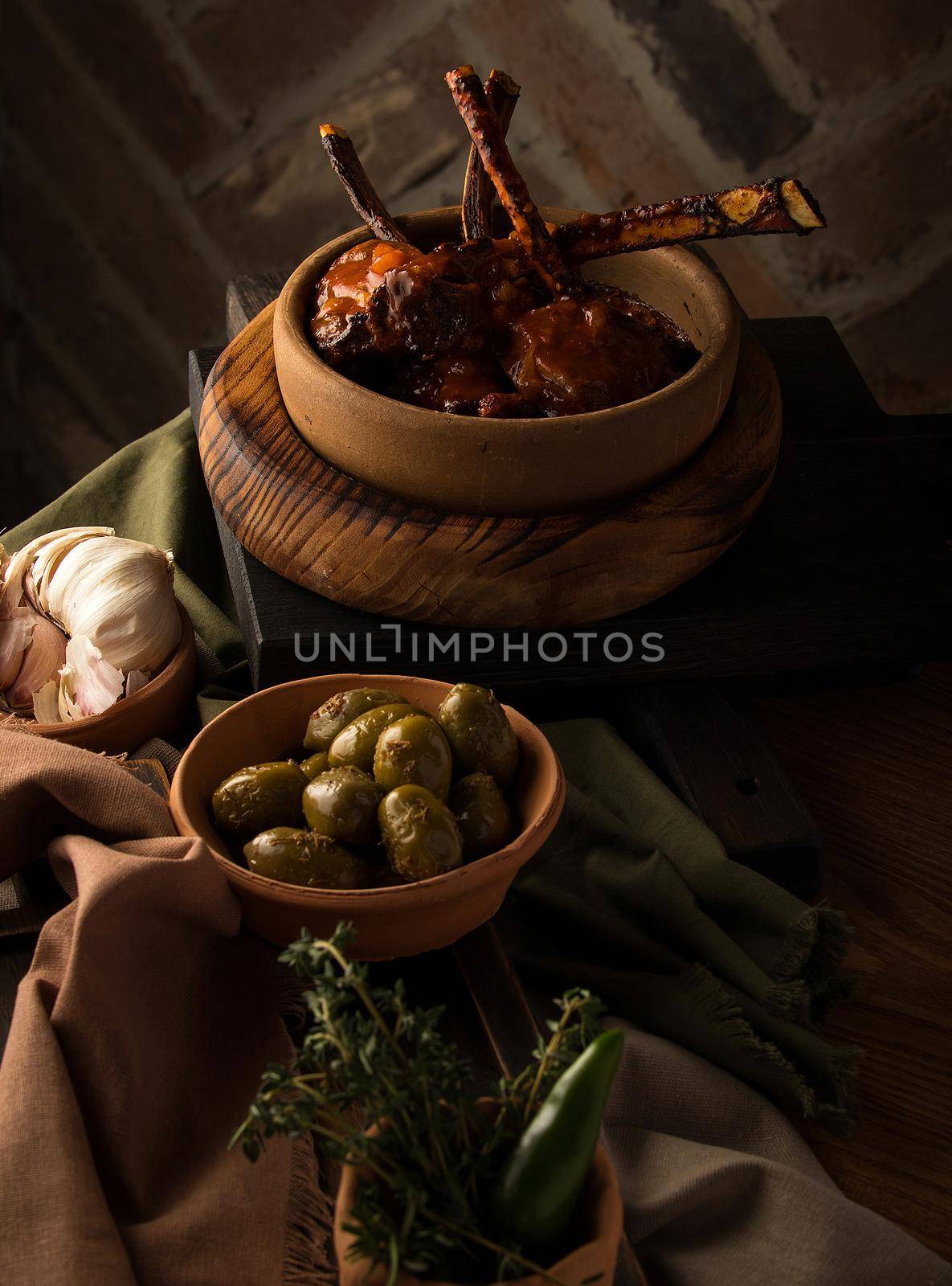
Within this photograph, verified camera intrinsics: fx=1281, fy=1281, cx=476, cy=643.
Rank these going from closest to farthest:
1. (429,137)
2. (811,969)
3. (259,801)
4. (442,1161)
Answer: (442,1161) → (259,801) → (811,969) → (429,137)

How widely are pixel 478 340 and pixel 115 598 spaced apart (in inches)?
14.8

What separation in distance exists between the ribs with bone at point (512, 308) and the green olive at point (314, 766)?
0.35 m

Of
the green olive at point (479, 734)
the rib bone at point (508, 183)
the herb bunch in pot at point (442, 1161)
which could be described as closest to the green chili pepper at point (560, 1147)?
the herb bunch in pot at point (442, 1161)

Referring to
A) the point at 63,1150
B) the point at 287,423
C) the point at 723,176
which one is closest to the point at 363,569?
the point at 287,423

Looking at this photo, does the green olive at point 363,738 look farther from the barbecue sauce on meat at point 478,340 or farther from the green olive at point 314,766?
the barbecue sauce on meat at point 478,340

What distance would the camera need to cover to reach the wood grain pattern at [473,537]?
1039 mm

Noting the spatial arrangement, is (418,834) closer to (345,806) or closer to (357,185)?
(345,806)

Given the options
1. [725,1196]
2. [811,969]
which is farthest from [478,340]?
[725,1196]

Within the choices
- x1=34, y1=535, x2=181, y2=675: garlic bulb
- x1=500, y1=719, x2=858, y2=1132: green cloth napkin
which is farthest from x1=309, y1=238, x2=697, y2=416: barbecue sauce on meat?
x1=500, y1=719, x2=858, y2=1132: green cloth napkin

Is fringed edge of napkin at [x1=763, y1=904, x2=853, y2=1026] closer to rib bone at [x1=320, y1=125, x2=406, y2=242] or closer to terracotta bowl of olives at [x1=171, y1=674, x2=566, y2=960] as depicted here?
terracotta bowl of olives at [x1=171, y1=674, x2=566, y2=960]

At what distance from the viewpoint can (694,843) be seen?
3.31 ft

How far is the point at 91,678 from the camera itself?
1.04m

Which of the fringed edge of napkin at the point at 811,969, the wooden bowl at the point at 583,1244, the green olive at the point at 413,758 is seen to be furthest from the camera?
the fringed edge of napkin at the point at 811,969

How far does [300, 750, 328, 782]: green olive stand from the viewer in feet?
2.79
